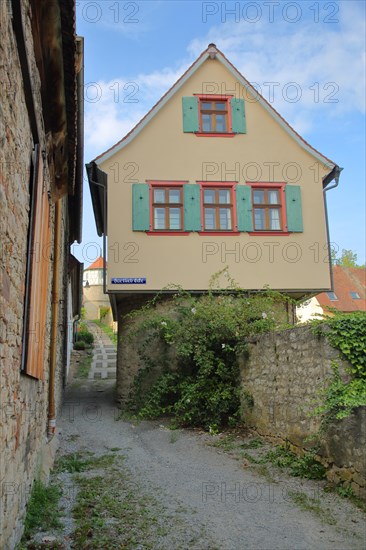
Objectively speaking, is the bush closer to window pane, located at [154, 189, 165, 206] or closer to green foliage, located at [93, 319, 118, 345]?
green foliage, located at [93, 319, 118, 345]

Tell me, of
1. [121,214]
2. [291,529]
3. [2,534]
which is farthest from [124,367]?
[2,534]

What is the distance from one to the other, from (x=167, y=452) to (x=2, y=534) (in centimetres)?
541

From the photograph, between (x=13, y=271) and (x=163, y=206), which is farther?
(x=163, y=206)

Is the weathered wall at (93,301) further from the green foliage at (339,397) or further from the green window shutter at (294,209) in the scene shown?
the green foliage at (339,397)

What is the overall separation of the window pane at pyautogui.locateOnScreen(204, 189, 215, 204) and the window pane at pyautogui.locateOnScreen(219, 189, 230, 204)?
0.18m

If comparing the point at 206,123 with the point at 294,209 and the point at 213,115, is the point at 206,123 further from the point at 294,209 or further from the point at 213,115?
the point at 294,209

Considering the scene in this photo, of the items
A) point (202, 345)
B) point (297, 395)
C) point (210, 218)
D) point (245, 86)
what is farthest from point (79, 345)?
point (297, 395)

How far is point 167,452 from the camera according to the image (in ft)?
28.0

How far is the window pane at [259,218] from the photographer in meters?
12.7

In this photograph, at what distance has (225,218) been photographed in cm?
1266

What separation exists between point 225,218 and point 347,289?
22027 millimetres

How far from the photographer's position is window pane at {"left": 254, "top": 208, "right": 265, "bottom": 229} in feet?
41.7

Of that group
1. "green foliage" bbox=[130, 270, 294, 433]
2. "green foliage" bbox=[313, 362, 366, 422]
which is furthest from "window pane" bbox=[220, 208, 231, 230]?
"green foliage" bbox=[313, 362, 366, 422]

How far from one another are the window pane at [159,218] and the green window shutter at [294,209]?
10.1 feet
